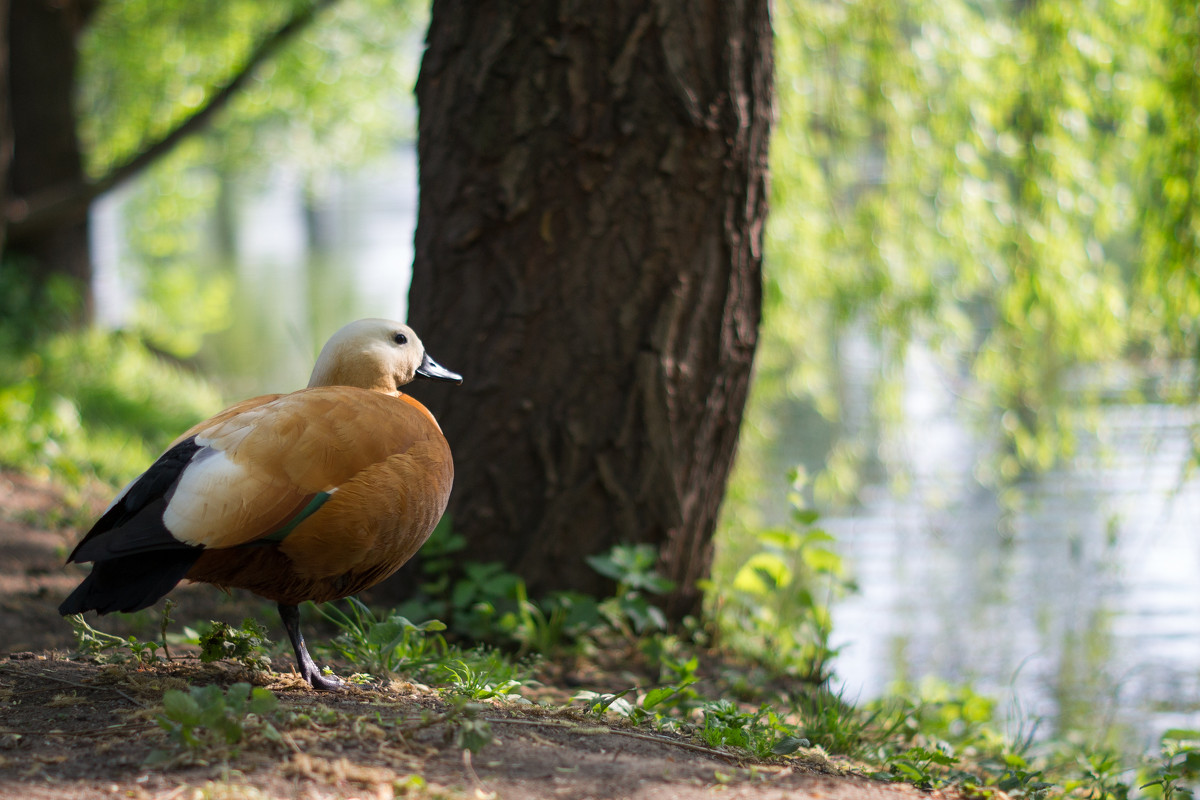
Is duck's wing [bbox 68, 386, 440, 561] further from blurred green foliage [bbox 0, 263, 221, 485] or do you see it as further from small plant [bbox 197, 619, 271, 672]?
blurred green foliage [bbox 0, 263, 221, 485]

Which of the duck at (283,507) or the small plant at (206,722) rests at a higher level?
the duck at (283,507)

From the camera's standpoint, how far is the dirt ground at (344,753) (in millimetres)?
1769

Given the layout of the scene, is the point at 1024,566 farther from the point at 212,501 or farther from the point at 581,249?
the point at 212,501

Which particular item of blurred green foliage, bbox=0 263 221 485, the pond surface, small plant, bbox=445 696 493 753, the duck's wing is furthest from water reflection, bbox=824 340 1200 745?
blurred green foliage, bbox=0 263 221 485

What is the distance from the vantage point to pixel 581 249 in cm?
346

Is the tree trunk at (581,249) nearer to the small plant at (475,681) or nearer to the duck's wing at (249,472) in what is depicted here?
the small plant at (475,681)

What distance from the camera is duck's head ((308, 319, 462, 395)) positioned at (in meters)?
2.61

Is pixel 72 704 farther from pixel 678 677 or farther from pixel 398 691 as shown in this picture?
pixel 678 677

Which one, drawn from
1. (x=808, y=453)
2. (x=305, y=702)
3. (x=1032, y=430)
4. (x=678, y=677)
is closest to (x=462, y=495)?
(x=678, y=677)

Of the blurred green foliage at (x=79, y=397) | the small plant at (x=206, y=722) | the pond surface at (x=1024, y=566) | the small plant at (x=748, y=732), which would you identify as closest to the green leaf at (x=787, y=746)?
the small plant at (x=748, y=732)

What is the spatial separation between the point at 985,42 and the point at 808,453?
15.8 feet

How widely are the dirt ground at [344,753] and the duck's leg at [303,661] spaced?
4cm

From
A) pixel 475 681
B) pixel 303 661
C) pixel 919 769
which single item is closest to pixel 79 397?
pixel 303 661

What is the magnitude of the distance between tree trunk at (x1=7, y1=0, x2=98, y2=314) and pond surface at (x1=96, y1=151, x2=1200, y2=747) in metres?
4.00
